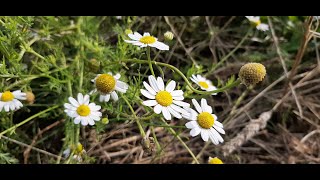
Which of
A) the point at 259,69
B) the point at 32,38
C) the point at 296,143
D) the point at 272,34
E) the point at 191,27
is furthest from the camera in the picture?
the point at 191,27

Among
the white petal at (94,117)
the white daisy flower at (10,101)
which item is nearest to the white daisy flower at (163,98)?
the white petal at (94,117)

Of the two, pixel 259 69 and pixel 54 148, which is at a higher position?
pixel 54 148

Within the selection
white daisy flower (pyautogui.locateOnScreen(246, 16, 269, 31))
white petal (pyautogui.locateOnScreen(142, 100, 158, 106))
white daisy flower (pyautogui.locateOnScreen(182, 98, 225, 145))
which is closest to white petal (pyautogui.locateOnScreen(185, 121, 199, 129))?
white daisy flower (pyautogui.locateOnScreen(182, 98, 225, 145))

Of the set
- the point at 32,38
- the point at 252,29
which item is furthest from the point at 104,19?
the point at 252,29

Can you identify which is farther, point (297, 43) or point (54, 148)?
point (297, 43)

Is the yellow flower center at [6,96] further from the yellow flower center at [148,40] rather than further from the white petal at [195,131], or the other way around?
the white petal at [195,131]

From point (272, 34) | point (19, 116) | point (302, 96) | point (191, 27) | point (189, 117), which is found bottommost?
point (189, 117)

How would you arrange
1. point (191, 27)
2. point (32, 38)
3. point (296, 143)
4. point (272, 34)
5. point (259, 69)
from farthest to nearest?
point (191, 27) < point (272, 34) < point (296, 143) < point (32, 38) < point (259, 69)

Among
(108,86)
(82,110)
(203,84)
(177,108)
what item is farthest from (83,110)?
(203,84)

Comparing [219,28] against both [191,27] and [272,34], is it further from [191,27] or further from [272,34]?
[272,34]
